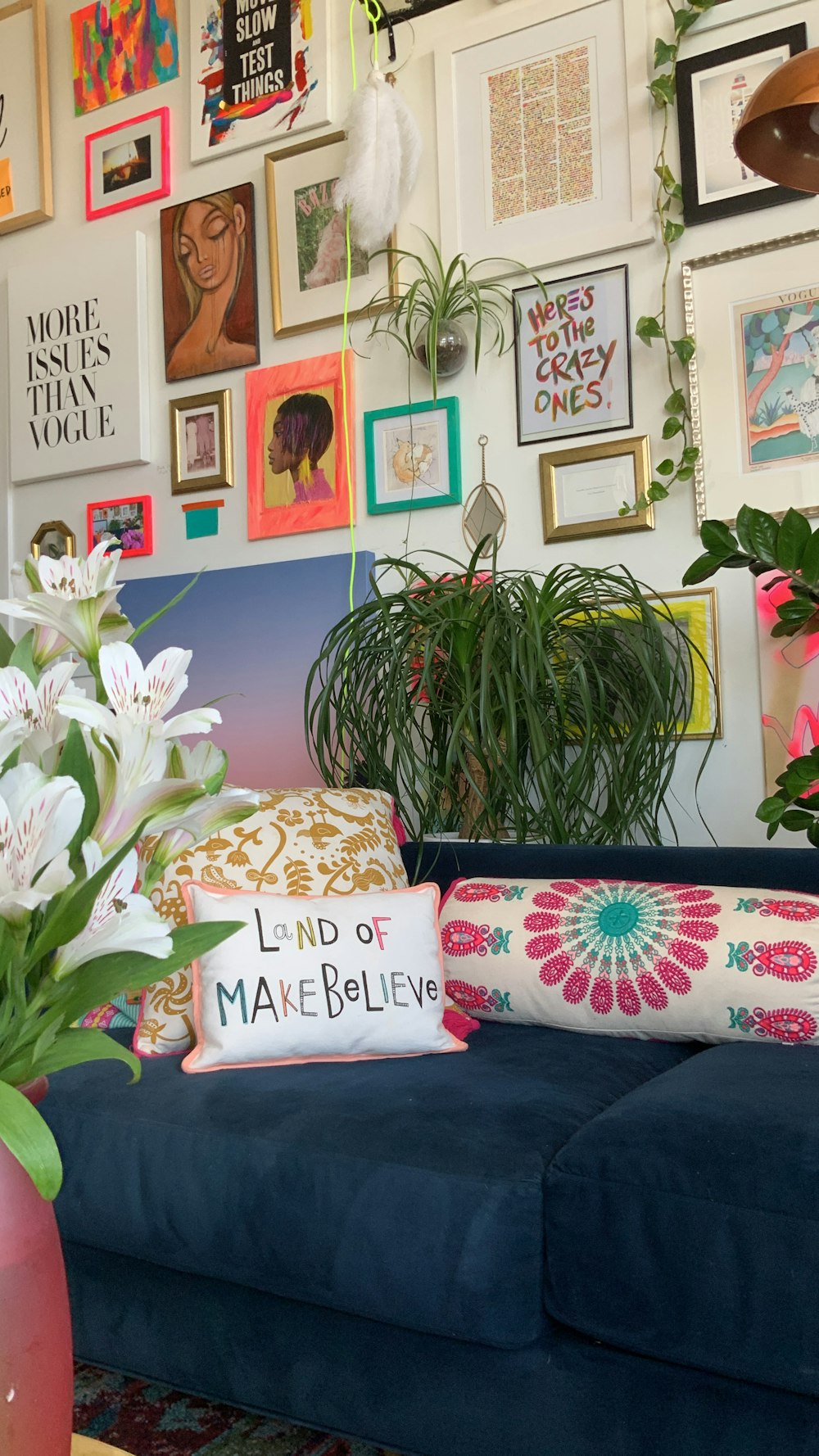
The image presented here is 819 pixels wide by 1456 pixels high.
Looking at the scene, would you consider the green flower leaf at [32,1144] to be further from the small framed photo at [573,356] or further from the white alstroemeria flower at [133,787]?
the small framed photo at [573,356]

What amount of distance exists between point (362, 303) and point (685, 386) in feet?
2.70

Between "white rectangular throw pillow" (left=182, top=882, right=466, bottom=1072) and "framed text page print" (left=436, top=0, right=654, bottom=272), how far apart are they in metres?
1.57

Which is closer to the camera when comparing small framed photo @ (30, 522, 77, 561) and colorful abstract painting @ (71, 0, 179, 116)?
colorful abstract painting @ (71, 0, 179, 116)

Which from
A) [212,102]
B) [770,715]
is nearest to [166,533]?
[212,102]

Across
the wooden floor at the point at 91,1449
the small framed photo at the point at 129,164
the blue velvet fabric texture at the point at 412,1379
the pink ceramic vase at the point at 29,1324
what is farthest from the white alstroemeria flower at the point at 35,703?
the small framed photo at the point at 129,164

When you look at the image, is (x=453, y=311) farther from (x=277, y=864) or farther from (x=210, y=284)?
(x=277, y=864)

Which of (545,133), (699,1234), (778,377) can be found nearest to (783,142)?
(778,377)

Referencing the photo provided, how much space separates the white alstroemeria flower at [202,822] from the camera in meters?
0.67

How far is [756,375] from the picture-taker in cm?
243

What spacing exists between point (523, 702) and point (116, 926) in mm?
1713

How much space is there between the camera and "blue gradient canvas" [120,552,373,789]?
2.91 metres

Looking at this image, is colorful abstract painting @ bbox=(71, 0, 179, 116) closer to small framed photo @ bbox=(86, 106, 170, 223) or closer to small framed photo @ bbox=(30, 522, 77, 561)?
small framed photo @ bbox=(86, 106, 170, 223)

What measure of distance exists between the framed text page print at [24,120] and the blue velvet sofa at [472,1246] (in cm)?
273

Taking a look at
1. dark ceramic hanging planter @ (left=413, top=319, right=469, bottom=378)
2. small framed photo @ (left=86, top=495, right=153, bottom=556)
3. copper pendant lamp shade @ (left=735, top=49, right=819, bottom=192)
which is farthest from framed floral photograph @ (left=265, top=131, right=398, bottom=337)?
copper pendant lamp shade @ (left=735, top=49, right=819, bottom=192)
